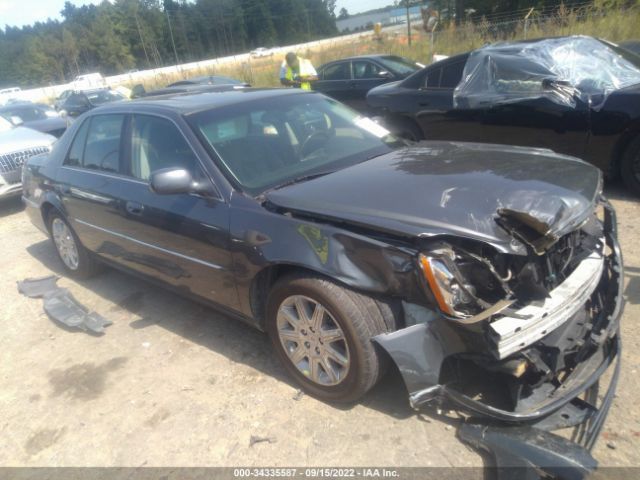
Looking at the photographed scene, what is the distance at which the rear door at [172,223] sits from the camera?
3.12 m

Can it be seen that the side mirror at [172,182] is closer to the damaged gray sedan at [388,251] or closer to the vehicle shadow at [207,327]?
the damaged gray sedan at [388,251]

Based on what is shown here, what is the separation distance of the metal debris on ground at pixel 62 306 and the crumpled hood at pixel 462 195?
7.40 ft

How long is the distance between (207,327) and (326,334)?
1.53 meters

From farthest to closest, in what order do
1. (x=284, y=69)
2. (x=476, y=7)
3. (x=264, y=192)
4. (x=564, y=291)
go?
(x=476, y=7), (x=284, y=69), (x=264, y=192), (x=564, y=291)

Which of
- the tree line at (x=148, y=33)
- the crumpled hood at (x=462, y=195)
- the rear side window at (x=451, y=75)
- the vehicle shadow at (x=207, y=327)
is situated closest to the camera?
the crumpled hood at (x=462, y=195)

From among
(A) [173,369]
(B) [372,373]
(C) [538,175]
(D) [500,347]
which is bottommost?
(A) [173,369]

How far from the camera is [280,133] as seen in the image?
349 cm

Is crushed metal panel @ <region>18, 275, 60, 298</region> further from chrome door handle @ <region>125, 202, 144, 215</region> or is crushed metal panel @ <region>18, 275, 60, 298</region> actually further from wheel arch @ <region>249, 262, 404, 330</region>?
wheel arch @ <region>249, 262, 404, 330</region>

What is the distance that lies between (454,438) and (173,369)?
1.94m

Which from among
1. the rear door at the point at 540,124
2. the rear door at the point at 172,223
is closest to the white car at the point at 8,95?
the rear door at the point at 172,223

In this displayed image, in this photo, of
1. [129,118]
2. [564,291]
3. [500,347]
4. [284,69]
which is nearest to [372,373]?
[500,347]

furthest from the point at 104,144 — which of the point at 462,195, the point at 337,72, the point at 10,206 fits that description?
the point at 337,72

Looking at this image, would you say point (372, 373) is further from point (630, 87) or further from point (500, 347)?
point (630, 87)

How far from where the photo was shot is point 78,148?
459cm
